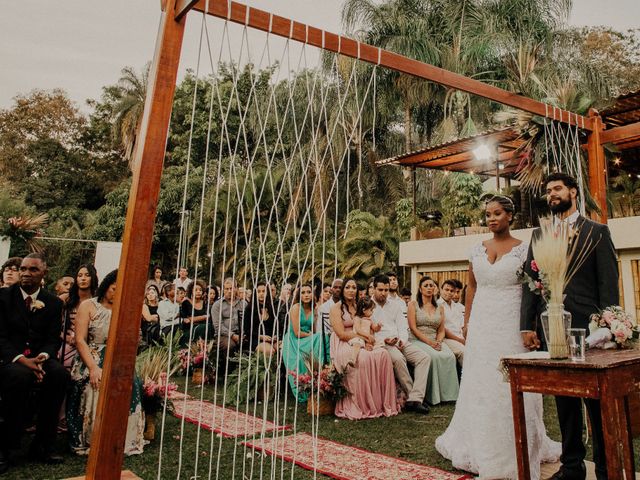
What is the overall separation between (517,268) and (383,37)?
17.5 m

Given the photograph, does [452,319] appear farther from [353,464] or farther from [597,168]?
[353,464]

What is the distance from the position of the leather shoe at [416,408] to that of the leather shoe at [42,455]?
136 inches

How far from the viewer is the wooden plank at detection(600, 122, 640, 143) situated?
3945 millimetres

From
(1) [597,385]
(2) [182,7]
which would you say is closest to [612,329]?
(1) [597,385]

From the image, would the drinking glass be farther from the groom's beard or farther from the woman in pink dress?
the woman in pink dress

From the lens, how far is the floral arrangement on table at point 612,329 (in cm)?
264

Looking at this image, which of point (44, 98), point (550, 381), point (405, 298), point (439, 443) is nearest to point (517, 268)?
point (550, 381)

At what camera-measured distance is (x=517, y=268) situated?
11.1 ft

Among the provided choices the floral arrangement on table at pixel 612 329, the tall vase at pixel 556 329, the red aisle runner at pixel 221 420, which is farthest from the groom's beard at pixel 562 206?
the red aisle runner at pixel 221 420

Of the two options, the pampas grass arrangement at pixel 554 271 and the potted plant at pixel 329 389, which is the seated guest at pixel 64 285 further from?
the pampas grass arrangement at pixel 554 271

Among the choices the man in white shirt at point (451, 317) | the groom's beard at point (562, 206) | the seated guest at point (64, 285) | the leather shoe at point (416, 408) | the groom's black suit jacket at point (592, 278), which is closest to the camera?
the groom's black suit jacket at point (592, 278)

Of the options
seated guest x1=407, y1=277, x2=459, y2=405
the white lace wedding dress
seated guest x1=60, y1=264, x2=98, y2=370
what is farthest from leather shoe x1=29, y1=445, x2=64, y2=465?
seated guest x1=407, y1=277, x2=459, y2=405

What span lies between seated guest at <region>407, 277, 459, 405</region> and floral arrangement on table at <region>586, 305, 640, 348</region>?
3.23m

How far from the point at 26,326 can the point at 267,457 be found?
2079 mm
